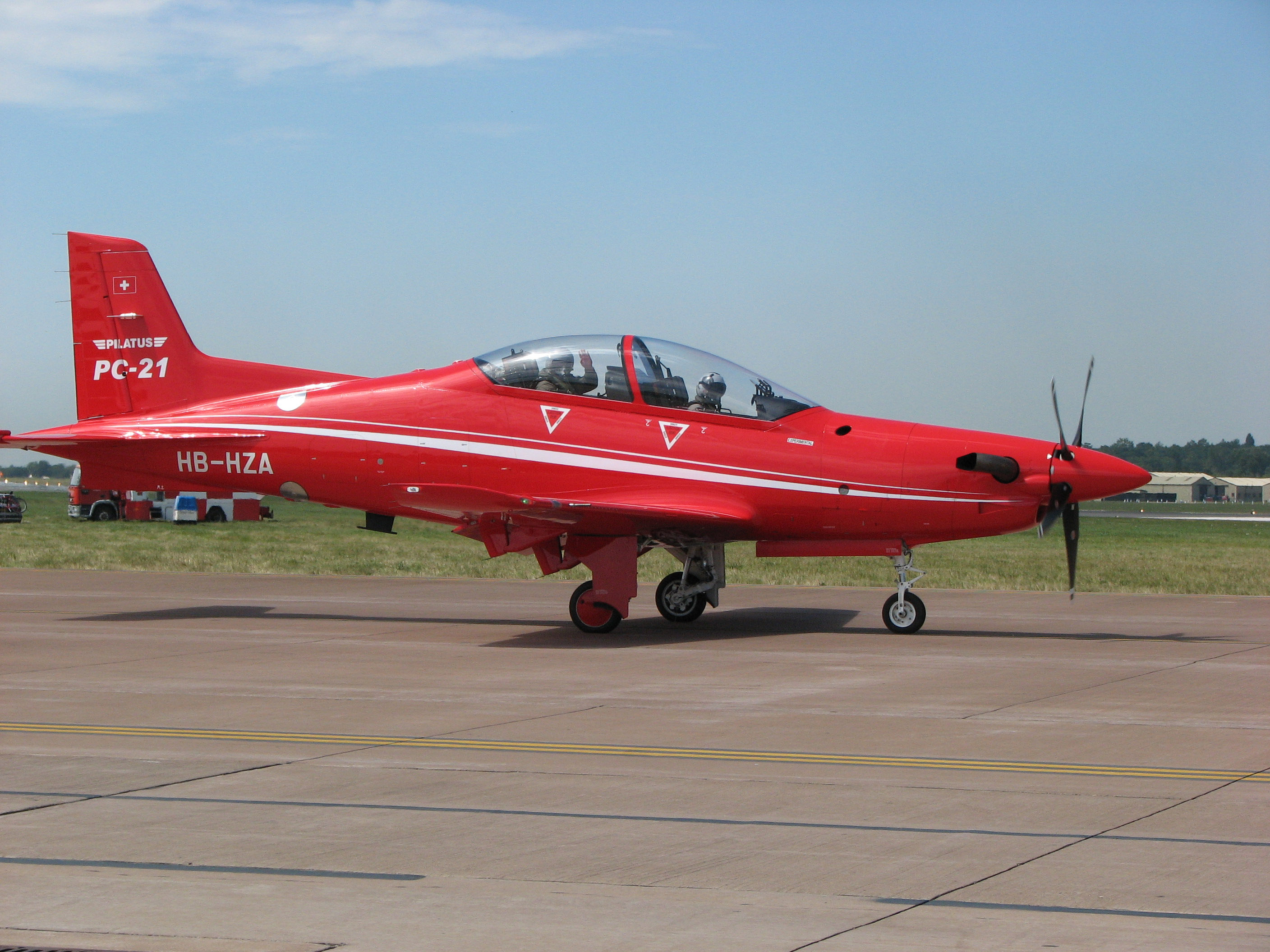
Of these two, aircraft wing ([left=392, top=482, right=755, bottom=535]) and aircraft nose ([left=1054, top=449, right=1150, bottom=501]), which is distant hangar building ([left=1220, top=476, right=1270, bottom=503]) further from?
aircraft wing ([left=392, top=482, right=755, bottom=535])

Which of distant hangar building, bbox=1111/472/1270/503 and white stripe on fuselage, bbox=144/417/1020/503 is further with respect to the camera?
distant hangar building, bbox=1111/472/1270/503

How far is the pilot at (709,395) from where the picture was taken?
15242 mm

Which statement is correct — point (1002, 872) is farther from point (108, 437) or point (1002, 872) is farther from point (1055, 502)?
point (108, 437)

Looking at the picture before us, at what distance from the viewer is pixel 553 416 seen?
1545 centimetres

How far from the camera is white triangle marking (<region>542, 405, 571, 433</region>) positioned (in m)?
15.4

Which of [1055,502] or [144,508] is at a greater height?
[144,508]

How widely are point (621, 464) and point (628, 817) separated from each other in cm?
887

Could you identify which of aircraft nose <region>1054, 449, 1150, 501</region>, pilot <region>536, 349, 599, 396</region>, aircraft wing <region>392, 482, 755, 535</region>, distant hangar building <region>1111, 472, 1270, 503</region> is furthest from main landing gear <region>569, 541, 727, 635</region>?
distant hangar building <region>1111, 472, 1270, 503</region>

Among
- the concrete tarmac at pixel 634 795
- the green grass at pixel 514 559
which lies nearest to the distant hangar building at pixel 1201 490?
the green grass at pixel 514 559

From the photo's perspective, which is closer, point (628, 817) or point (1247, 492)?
point (628, 817)

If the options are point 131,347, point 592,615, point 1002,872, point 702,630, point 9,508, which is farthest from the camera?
point 9,508

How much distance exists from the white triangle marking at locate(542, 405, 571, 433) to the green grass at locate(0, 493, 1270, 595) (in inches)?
64.4

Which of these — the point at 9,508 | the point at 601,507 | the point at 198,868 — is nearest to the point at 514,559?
the point at 601,507

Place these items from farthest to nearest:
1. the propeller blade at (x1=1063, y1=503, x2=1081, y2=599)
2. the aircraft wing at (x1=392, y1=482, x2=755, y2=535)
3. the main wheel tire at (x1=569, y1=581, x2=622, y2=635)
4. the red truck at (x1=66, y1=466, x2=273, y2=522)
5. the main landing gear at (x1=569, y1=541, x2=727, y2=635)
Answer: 1. the red truck at (x1=66, y1=466, x2=273, y2=522)
2. the main landing gear at (x1=569, y1=541, x2=727, y2=635)
3. the main wheel tire at (x1=569, y1=581, x2=622, y2=635)
4. the propeller blade at (x1=1063, y1=503, x2=1081, y2=599)
5. the aircraft wing at (x1=392, y1=482, x2=755, y2=535)
